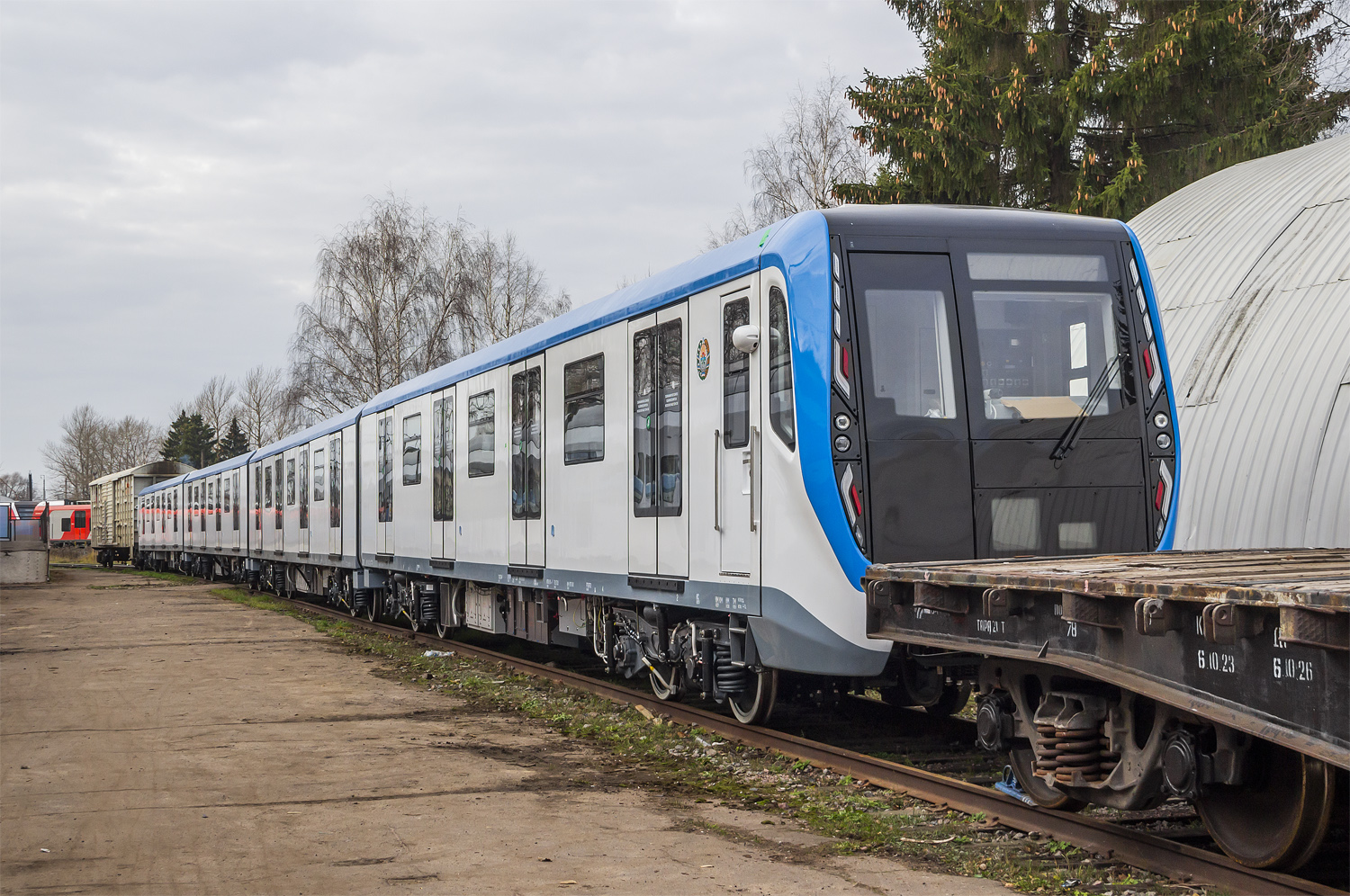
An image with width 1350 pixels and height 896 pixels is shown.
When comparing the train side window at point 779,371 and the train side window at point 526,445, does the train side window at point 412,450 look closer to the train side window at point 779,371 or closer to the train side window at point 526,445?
the train side window at point 526,445

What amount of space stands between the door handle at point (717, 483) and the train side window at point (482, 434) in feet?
17.9

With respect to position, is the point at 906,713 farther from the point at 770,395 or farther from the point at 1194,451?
the point at 1194,451

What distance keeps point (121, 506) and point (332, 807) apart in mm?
58432

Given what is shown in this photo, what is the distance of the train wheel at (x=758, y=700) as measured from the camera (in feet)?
29.5

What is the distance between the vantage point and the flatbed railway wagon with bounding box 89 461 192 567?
58156 mm

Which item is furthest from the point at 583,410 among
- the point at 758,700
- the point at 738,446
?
the point at 758,700

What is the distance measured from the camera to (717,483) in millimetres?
8719

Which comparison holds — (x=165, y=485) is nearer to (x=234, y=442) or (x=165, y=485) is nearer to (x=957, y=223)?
(x=957, y=223)

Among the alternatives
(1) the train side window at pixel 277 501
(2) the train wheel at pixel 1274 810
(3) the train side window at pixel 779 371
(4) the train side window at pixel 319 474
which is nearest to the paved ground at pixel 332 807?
(2) the train wheel at pixel 1274 810

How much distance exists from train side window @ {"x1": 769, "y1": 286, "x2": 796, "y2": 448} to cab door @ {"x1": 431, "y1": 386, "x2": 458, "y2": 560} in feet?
27.0

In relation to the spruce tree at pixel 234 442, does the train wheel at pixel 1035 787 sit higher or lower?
lower

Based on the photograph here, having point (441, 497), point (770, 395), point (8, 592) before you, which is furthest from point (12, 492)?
point (770, 395)

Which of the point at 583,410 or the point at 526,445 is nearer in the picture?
the point at 583,410

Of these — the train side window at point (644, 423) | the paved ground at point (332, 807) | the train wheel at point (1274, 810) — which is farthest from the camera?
the train side window at point (644, 423)
